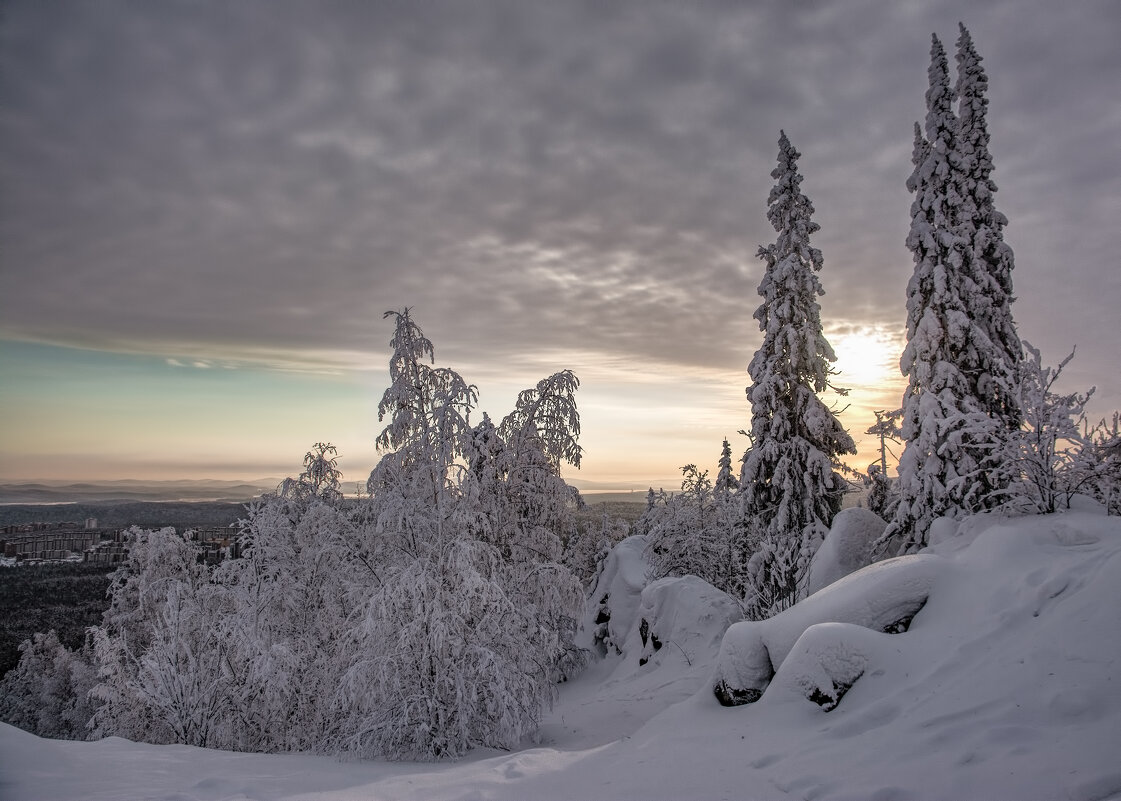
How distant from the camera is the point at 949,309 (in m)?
15.7

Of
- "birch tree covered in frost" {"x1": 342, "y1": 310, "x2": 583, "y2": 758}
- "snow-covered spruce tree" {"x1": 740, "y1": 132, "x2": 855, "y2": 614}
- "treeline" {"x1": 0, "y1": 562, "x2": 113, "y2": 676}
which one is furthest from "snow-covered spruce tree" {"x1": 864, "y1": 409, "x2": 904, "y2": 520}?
"treeline" {"x1": 0, "y1": 562, "x2": 113, "y2": 676}

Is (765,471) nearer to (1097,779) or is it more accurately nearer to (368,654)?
(368,654)

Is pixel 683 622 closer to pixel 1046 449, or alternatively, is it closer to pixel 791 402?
pixel 791 402

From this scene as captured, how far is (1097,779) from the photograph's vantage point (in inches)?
161

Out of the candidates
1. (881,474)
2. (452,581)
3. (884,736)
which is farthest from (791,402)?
(884,736)

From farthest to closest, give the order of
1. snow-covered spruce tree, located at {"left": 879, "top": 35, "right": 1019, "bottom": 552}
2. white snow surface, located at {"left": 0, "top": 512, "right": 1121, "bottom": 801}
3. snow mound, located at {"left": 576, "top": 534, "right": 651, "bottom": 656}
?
snow mound, located at {"left": 576, "top": 534, "right": 651, "bottom": 656}
snow-covered spruce tree, located at {"left": 879, "top": 35, "right": 1019, "bottom": 552}
white snow surface, located at {"left": 0, "top": 512, "right": 1121, "bottom": 801}

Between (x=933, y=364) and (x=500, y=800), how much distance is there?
15.4 meters

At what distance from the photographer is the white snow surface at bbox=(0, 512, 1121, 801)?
15.9 feet

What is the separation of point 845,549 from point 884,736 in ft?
32.6

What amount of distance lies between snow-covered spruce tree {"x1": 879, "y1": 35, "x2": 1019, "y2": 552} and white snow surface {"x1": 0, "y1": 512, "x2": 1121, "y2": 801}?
19.2ft

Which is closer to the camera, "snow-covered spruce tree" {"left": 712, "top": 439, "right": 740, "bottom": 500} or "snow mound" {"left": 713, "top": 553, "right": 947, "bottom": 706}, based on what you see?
"snow mound" {"left": 713, "top": 553, "right": 947, "bottom": 706}

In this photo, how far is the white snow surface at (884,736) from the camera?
4.84 meters

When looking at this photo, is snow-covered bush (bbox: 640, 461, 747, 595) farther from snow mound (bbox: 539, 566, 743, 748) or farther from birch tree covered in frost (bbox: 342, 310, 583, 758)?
birch tree covered in frost (bbox: 342, 310, 583, 758)

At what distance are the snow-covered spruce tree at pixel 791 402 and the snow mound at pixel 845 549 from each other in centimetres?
337
